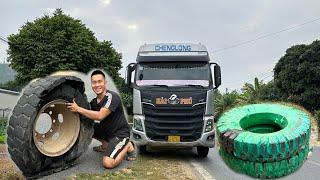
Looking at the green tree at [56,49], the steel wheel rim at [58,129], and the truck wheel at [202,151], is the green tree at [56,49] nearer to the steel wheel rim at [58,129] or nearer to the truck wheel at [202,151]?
the truck wheel at [202,151]

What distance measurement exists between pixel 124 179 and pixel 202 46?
20.9 ft

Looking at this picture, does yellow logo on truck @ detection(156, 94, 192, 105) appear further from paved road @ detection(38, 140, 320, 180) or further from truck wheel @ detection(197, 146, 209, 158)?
truck wheel @ detection(197, 146, 209, 158)

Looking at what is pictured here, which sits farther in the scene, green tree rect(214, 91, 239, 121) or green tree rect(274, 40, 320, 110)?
green tree rect(274, 40, 320, 110)

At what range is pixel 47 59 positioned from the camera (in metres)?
28.2

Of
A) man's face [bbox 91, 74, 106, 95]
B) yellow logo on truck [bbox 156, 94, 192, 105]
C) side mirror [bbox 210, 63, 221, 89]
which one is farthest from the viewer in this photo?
side mirror [bbox 210, 63, 221, 89]

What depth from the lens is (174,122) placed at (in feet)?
36.6

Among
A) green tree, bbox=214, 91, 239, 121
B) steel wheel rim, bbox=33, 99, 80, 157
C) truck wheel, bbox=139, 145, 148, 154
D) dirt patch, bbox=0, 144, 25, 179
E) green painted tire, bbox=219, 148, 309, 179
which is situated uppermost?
green tree, bbox=214, 91, 239, 121

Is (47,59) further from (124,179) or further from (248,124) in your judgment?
(248,124)

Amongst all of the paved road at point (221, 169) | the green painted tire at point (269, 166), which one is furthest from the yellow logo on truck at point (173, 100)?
the green painted tire at point (269, 166)

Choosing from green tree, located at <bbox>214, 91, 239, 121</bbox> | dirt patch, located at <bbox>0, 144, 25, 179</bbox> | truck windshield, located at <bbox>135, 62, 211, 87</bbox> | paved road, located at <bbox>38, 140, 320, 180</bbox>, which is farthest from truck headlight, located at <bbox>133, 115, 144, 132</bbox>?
dirt patch, located at <bbox>0, 144, 25, 179</bbox>

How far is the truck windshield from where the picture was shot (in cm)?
1108

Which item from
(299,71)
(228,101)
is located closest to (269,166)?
(228,101)

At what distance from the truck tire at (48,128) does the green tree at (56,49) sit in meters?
21.7

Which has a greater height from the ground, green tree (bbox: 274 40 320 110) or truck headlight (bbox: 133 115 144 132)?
green tree (bbox: 274 40 320 110)
